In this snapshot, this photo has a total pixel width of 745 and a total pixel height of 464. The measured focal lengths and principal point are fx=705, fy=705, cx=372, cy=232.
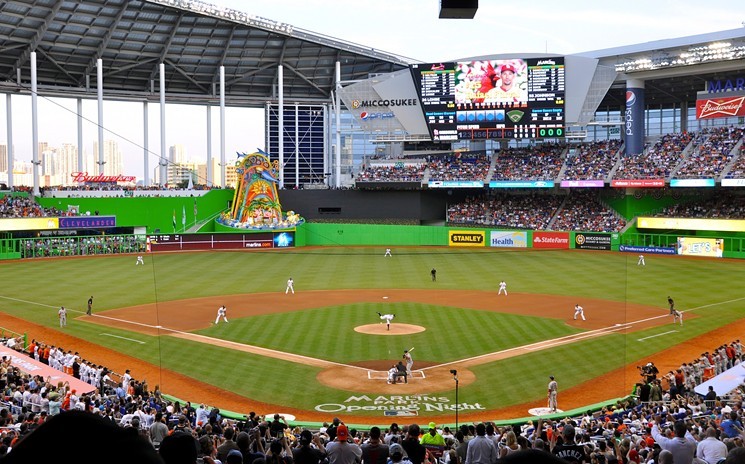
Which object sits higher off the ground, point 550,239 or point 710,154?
point 710,154

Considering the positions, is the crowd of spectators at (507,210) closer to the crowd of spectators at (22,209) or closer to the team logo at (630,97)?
the team logo at (630,97)

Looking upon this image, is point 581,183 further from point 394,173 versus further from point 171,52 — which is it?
point 171,52

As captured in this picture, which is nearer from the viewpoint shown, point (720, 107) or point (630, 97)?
point (720, 107)

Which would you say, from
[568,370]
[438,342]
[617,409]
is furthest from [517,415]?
[438,342]

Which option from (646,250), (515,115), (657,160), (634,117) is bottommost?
(646,250)

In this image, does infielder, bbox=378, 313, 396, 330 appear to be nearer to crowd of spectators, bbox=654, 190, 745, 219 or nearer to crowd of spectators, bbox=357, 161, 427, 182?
crowd of spectators, bbox=654, 190, 745, 219

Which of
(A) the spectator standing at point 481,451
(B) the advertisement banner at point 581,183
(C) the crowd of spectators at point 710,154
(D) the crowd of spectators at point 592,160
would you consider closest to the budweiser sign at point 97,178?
(B) the advertisement banner at point 581,183

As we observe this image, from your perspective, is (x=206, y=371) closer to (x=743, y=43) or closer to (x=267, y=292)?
(x=267, y=292)

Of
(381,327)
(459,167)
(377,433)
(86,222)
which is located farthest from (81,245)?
(377,433)
